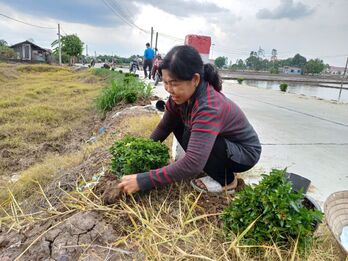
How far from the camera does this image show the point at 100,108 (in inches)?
255

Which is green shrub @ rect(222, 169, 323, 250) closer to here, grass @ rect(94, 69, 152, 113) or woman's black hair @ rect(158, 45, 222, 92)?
woman's black hair @ rect(158, 45, 222, 92)

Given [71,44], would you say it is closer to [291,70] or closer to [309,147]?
[309,147]

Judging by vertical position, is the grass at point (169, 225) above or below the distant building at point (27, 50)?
below

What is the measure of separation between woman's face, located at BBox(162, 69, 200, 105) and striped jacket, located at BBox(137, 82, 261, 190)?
0.03m

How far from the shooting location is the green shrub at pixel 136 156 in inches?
65.6

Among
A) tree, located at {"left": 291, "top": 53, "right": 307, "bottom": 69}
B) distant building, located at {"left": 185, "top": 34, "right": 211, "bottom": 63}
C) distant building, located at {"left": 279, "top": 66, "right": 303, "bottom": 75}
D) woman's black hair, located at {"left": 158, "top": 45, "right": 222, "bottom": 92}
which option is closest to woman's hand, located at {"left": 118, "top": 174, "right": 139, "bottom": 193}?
woman's black hair, located at {"left": 158, "top": 45, "right": 222, "bottom": 92}

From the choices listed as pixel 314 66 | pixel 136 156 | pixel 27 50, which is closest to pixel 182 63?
pixel 136 156

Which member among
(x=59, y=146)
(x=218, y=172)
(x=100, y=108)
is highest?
(x=218, y=172)

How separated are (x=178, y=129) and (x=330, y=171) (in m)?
1.50

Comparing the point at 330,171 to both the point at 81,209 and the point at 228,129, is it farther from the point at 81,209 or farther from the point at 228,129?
the point at 81,209

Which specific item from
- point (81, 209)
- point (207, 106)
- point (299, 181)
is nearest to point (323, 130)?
point (299, 181)

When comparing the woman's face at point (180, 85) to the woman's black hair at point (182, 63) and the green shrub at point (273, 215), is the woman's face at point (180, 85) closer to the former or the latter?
the woman's black hair at point (182, 63)

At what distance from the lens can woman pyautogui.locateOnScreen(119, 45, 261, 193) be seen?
4.71 feet

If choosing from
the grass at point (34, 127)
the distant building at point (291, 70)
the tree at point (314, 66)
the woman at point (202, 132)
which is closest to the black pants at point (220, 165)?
the woman at point (202, 132)
